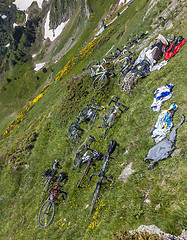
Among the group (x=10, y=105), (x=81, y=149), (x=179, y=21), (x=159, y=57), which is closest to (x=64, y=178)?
(x=81, y=149)

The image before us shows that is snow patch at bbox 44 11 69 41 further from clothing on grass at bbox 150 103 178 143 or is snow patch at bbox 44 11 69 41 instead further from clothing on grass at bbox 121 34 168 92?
clothing on grass at bbox 150 103 178 143

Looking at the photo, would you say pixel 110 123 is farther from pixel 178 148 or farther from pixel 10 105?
pixel 10 105

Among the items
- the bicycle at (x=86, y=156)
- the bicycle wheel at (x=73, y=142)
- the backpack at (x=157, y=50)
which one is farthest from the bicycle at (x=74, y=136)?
the backpack at (x=157, y=50)

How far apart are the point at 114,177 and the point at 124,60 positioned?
1567 cm

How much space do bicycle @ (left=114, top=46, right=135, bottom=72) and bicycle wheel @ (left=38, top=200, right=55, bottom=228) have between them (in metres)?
17.6

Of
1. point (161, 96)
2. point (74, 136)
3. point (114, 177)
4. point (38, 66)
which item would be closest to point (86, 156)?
point (114, 177)

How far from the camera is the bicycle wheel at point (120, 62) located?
61.8 feet

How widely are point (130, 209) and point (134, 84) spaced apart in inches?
486

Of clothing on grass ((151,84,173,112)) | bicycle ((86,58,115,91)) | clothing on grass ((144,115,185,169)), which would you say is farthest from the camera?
bicycle ((86,58,115,91))

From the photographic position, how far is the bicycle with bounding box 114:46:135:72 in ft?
61.4

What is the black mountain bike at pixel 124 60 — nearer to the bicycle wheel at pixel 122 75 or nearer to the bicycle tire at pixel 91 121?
the bicycle wheel at pixel 122 75

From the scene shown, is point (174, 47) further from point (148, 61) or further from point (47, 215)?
point (47, 215)

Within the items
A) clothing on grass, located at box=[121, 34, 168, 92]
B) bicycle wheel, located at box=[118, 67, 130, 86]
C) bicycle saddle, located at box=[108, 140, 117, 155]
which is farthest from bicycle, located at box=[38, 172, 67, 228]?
bicycle wheel, located at box=[118, 67, 130, 86]

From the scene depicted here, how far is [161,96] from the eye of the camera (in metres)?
11.2
